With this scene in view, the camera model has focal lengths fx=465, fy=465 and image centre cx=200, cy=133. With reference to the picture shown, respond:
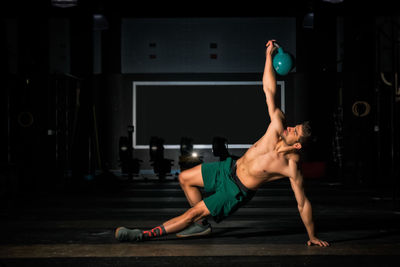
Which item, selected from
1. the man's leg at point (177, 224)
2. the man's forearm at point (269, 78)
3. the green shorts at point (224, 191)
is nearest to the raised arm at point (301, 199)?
the green shorts at point (224, 191)

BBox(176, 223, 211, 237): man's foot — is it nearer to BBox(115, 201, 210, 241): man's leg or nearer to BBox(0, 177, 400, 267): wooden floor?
BBox(0, 177, 400, 267): wooden floor

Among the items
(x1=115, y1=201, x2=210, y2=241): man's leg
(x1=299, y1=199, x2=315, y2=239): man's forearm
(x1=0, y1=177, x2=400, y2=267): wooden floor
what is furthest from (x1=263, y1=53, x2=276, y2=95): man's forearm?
(x1=0, y1=177, x2=400, y2=267): wooden floor

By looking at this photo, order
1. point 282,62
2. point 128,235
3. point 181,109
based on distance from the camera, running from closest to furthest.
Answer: point 282,62 < point 128,235 < point 181,109

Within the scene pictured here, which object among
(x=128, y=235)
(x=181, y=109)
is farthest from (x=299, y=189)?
(x=181, y=109)

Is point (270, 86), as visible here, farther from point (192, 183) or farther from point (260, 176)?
point (192, 183)

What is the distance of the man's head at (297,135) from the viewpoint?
328 centimetres

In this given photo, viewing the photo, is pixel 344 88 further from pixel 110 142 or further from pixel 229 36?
pixel 110 142

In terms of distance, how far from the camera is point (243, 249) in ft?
11.1

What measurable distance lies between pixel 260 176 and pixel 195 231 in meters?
0.76

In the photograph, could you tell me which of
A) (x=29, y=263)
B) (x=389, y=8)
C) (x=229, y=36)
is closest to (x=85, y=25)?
(x=229, y=36)

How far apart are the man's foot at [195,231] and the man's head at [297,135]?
1036 mm

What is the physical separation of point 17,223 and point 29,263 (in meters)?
1.55

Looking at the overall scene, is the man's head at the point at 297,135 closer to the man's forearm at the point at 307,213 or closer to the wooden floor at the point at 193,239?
the man's forearm at the point at 307,213

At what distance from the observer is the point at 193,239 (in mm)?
3715
